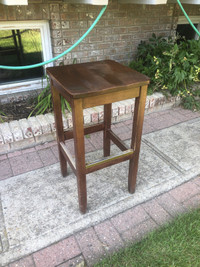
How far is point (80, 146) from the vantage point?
140 centimetres

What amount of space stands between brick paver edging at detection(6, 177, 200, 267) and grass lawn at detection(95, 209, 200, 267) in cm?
6

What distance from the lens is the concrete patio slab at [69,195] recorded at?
62.5 inches

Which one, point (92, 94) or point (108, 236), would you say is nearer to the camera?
point (92, 94)

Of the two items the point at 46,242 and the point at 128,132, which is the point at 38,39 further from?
the point at 46,242

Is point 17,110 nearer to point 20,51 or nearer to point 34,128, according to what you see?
point 34,128

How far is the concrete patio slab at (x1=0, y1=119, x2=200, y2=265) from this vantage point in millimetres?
1587

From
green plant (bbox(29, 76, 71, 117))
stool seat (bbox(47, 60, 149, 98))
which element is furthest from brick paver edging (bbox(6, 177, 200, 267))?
green plant (bbox(29, 76, 71, 117))

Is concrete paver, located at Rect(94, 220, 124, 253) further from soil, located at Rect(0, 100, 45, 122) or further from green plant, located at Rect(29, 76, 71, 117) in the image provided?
soil, located at Rect(0, 100, 45, 122)

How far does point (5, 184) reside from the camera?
6.58 feet

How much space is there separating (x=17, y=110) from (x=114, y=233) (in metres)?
1.95

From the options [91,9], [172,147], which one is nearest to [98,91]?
[172,147]

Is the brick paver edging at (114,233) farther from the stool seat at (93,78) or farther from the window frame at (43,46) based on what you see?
the window frame at (43,46)

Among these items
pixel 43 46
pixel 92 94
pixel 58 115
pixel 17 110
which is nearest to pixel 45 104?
pixel 17 110

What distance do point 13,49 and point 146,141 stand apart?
2.08 metres
